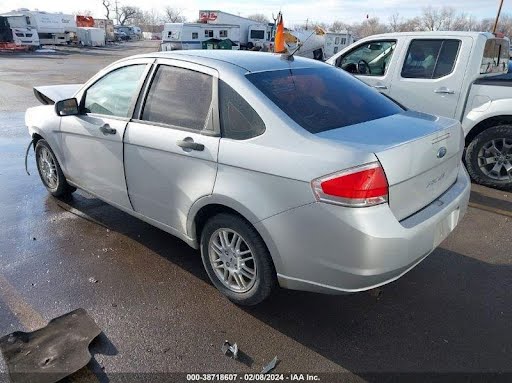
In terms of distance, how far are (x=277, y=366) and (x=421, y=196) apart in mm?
1392

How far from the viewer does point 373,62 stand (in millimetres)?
6410

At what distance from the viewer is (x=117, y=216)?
4531mm

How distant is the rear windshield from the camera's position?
278 centimetres

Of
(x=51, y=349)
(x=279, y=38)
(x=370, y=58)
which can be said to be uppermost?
(x=279, y=38)

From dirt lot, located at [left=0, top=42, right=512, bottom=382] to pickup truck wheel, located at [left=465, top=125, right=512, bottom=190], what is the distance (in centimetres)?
125

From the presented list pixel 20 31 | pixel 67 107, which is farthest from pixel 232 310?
pixel 20 31

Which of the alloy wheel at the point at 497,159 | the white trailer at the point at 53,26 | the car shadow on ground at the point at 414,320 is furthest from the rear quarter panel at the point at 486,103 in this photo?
the white trailer at the point at 53,26

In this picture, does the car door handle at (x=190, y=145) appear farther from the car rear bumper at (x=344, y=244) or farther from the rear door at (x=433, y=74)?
the rear door at (x=433, y=74)

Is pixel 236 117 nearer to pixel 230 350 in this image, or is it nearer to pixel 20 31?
pixel 230 350

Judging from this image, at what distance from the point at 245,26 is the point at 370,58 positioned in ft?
123

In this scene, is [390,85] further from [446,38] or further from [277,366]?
[277,366]

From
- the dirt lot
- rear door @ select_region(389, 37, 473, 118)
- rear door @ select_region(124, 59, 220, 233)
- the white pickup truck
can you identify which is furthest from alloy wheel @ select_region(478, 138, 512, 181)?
rear door @ select_region(124, 59, 220, 233)

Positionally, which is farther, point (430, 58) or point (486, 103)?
point (430, 58)

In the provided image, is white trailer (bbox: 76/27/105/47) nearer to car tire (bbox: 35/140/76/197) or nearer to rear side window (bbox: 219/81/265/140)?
car tire (bbox: 35/140/76/197)
